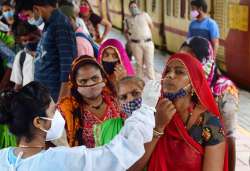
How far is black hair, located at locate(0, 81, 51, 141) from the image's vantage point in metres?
2.31

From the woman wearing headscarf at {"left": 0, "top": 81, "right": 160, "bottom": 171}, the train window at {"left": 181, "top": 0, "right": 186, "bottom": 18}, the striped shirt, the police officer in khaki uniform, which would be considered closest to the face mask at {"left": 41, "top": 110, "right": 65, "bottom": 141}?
the woman wearing headscarf at {"left": 0, "top": 81, "right": 160, "bottom": 171}

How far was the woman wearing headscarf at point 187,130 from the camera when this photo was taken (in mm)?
2688

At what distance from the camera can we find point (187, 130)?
2.73 metres

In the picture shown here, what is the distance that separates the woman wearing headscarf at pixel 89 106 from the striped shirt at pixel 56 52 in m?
0.55

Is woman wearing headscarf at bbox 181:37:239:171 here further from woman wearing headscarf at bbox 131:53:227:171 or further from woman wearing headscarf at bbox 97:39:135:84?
woman wearing headscarf at bbox 97:39:135:84

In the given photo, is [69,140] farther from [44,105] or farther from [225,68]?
[225,68]

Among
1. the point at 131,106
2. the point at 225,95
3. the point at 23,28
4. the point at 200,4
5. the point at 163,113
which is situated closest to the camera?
the point at 163,113

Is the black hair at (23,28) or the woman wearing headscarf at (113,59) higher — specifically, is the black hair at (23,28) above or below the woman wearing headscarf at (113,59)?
above

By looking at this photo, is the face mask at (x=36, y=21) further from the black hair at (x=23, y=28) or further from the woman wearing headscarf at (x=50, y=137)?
the woman wearing headscarf at (x=50, y=137)

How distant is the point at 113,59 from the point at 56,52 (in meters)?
0.65

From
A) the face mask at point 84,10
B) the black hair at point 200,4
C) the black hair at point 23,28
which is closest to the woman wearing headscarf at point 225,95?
the black hair at point 23,28

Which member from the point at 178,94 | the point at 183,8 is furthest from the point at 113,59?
the point at 183,8

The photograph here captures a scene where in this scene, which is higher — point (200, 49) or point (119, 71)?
point (200, 49)

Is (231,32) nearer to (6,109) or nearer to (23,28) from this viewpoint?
(23,28)
